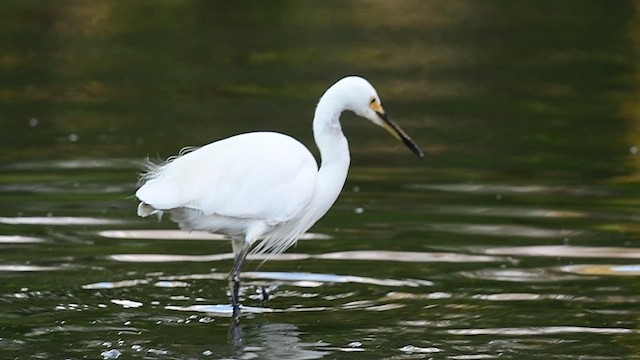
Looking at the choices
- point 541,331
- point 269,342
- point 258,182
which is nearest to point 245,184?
point 258,182

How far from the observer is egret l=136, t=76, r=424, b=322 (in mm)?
7402

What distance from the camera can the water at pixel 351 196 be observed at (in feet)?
23.4

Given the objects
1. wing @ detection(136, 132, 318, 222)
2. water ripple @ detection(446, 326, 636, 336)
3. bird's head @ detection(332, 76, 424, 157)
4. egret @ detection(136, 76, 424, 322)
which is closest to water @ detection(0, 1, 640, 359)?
water ripple @ detection(446, 326, 636, 336)

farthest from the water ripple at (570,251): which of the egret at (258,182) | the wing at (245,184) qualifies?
the wing at (245,184)

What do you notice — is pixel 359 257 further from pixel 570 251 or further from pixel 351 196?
pixel 351 196

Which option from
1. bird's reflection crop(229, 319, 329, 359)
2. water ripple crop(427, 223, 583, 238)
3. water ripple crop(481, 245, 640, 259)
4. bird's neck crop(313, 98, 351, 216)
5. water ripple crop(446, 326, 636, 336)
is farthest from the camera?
water ripple crop(427, 223, 583, 238)

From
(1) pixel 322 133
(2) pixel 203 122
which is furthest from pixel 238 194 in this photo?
(2) pixel 203 122

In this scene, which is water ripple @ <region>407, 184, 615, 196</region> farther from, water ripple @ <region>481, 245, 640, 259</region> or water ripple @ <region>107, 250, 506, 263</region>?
water ripple @ <region>107, 250, 506, 263</region>

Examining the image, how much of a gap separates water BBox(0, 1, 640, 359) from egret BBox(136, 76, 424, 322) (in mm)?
457

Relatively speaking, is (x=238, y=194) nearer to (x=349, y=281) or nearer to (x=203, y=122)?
(x=349, y=281)

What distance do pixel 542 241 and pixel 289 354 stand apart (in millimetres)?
2674

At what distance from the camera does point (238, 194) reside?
24.3 feet

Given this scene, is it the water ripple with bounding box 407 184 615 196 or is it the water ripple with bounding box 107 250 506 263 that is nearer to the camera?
the water ripple with bounding box 107 250 506 263

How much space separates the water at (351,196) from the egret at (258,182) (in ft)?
1.50
